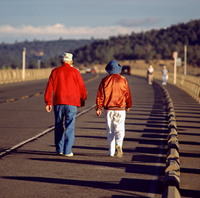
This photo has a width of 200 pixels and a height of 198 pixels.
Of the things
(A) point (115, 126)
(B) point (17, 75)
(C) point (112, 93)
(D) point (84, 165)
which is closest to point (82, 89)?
(C) point (112, 93)

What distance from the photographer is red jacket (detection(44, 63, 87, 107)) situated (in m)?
8.01

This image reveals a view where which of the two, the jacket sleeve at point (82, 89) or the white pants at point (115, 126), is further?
the jacket sleeve at point (82, 89)

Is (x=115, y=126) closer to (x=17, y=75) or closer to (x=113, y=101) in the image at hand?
(x=113, y=101)

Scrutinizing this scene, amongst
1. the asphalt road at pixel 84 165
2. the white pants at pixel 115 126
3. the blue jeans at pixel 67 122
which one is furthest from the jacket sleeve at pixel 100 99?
the asphalt road at pixel 84 165

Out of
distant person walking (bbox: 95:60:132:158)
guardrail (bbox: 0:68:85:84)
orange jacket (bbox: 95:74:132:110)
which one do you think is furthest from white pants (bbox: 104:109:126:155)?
guardrail (bbox: 0:68:85:84)

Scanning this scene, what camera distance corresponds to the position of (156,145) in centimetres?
948

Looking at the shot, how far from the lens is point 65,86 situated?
804 cm

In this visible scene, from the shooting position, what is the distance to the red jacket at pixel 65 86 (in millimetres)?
8008

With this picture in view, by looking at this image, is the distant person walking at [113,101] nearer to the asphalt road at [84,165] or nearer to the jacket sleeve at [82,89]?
the jacket sleeve at [82,89]

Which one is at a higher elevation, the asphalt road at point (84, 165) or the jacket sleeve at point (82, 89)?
the jacket sleeve at point (82, 89)

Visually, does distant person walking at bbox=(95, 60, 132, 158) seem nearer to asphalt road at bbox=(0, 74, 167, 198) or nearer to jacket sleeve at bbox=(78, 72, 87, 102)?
jacket sleeve at bbox=(78, 72, 87, 102)

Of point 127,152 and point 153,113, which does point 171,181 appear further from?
point 153,113

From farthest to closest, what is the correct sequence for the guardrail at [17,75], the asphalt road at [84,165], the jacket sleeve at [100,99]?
the guardrail at [17,75]
the jacket sleeve at [100,99]
the asphalt road at [84,165]

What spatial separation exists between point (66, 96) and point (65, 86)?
0.63ft
